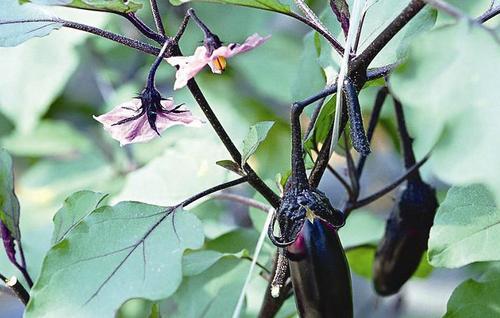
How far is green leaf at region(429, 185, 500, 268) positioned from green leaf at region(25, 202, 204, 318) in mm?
137

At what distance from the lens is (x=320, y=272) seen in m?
0.45

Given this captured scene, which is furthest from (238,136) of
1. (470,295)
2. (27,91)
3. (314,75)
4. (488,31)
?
(488,31)

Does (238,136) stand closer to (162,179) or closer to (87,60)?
(87,60)

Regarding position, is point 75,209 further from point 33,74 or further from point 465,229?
point 33,74

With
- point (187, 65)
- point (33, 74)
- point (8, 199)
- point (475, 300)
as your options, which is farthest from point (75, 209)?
point (33, 74)

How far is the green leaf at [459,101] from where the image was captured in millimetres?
327

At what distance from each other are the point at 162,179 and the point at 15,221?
178 millimetres

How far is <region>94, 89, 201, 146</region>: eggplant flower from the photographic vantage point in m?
0.47

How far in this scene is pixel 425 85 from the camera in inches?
13.3

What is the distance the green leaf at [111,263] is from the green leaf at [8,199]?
0.10 m

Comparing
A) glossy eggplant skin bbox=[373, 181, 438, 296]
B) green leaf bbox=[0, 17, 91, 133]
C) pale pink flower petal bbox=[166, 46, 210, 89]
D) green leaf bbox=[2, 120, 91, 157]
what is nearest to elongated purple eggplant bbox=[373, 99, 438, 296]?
glossy eggplant skin bbox=[373, 181, 438, 296]

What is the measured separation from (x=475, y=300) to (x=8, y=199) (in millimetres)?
316

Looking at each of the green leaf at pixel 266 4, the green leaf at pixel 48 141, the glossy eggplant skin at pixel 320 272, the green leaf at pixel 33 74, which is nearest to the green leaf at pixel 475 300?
the glossy eggplant skin at pixel 320 272

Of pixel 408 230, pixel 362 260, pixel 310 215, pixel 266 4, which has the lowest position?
pixel 362 260
